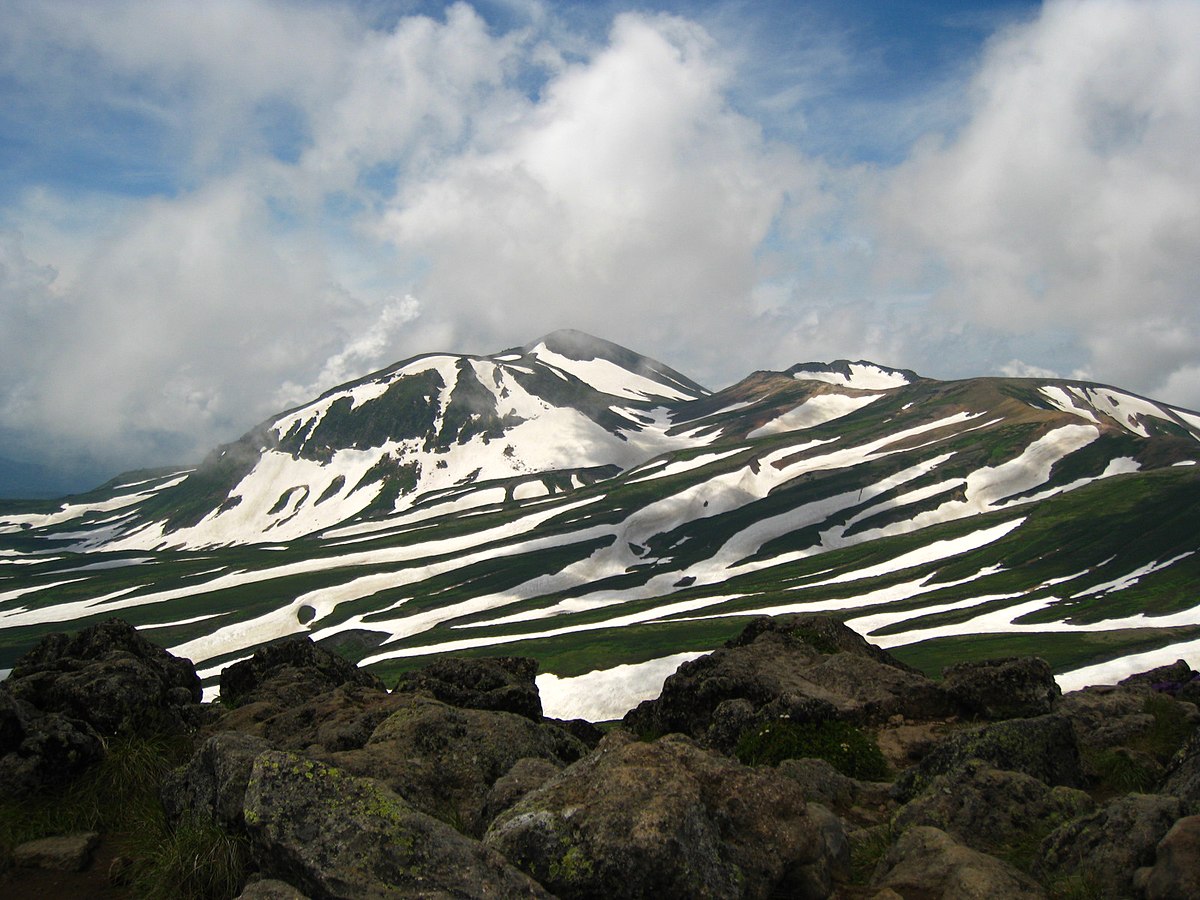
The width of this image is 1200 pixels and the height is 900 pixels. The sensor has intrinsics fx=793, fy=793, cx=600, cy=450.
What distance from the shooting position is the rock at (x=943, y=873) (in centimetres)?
896

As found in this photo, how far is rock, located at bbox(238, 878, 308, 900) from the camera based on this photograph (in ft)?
25.5

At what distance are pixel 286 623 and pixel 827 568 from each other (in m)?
108

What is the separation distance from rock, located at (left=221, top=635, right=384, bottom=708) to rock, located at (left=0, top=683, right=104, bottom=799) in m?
7.49

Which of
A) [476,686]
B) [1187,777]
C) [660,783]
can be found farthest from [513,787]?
[476,686]

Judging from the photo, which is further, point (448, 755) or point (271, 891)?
point (448, 755)

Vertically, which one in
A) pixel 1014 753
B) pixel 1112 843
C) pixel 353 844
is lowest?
pixel 1014 753

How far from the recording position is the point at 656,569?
180 m

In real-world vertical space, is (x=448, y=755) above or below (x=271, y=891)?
below

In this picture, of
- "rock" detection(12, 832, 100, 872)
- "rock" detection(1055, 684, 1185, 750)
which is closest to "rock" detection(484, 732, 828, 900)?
"rock" detection(12, 832, 100, 872)

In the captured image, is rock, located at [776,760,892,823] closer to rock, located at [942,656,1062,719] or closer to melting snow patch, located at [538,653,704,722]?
rock, located at [942,656,1062,719]

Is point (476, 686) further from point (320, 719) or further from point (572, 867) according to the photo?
point (572, 867)

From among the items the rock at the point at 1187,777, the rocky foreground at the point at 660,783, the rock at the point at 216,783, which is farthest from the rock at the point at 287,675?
the rock at the point at 1187,777

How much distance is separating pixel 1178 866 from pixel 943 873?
2.60m

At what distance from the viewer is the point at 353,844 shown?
8.19m
